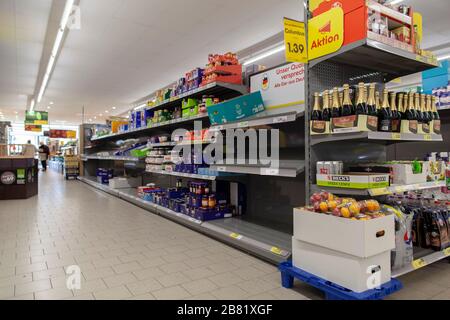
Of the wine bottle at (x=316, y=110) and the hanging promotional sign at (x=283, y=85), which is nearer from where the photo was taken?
the wine bottle at (x=316, y=110)

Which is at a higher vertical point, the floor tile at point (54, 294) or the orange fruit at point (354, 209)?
the orange fruit at point (354, 209)

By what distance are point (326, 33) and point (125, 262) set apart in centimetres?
245

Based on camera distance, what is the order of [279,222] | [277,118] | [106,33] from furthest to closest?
[106,33], [279,222], [277,118]

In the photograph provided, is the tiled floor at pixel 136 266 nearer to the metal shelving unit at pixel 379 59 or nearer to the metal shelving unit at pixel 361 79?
the metal shelving unit at pixel 361 79

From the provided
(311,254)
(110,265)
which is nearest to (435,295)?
(311,254)

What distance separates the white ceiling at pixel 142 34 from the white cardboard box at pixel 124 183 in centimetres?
339

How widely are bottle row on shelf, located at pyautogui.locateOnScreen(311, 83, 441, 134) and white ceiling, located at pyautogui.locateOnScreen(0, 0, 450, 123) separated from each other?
4104 millimetres

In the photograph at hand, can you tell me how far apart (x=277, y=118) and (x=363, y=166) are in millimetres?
777

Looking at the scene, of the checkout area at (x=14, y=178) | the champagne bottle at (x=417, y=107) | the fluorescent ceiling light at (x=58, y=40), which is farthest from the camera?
the checkout area at (x=14, y=178)

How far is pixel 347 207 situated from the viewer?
1776 millimetres

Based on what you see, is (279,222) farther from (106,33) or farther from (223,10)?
(106,33)

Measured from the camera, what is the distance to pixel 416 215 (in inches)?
93.7

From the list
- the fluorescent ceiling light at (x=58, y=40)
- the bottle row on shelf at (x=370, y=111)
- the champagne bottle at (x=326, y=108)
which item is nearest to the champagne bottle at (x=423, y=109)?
the bottle row on shelf at (x=370, y=111)

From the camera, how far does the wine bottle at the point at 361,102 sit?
6.45 ft
